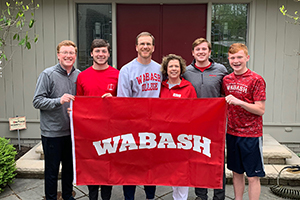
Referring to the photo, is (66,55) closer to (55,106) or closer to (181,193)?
(55,106)

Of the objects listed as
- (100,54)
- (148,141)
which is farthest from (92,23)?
(148,141)

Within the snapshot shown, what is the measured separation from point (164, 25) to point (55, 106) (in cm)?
341

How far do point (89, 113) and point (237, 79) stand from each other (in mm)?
Answer: 1706

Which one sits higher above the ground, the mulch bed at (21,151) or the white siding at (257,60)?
the white siding at (257,60)

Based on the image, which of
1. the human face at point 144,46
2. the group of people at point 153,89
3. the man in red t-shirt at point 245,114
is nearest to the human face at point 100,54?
the group of people at point 153,89

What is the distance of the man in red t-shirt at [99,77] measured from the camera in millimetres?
3301

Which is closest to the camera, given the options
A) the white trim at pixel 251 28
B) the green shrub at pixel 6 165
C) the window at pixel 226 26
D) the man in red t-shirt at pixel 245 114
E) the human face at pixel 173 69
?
the man in red t-shirt at pixel 245 114

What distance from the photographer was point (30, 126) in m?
6.02

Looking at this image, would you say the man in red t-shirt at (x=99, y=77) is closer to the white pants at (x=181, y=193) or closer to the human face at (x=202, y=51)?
the human face at (x=202, y=51)

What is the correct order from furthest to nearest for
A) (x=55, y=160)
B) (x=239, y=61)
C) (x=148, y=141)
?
(x=55, y=160)
(x=148, y=141)
(x=239, y=61)

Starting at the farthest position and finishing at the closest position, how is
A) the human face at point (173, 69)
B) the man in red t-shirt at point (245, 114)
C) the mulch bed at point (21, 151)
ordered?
1. the mulch bed at point (21, 151)
2. the human face at point (173, 69)
3. the man in red t-shirt at point (245, 114)

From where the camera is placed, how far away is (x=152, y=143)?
3240 millimetres

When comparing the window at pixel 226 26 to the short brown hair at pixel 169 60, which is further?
the window at pixel 226 26

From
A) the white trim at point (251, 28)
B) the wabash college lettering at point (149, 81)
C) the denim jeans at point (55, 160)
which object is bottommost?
the denim jeans at point (55, 160)
